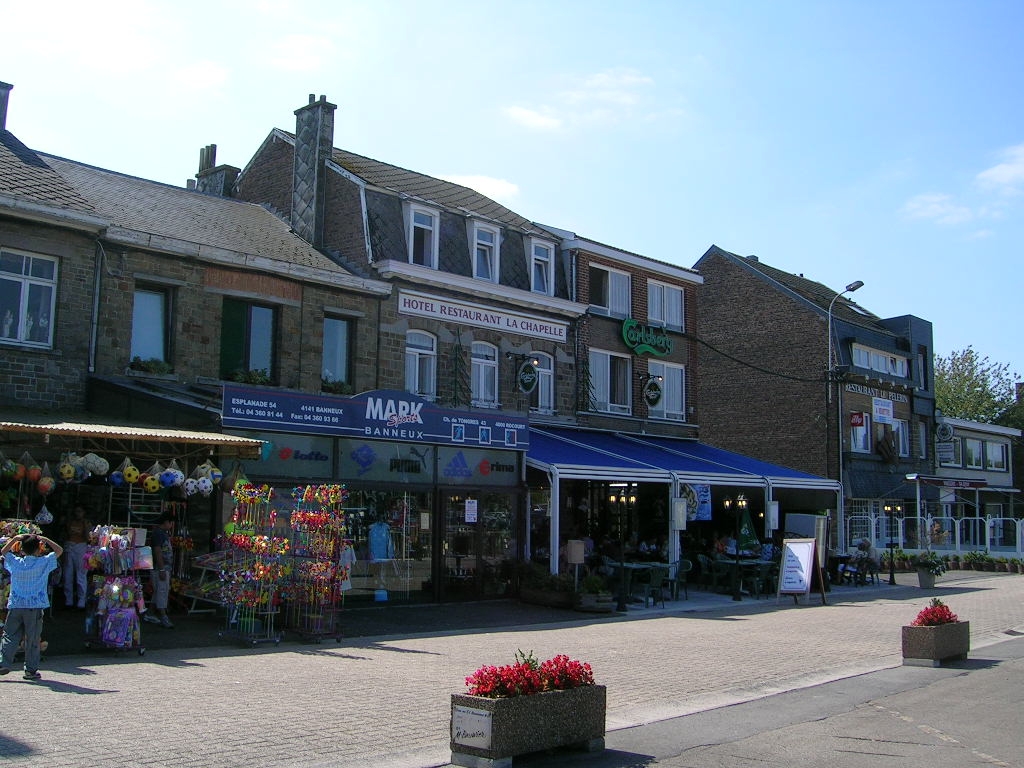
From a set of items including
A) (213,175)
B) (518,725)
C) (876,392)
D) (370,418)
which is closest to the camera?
(518,725)

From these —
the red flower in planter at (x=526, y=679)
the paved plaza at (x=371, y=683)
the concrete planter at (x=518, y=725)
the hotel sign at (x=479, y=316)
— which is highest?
the hotel sign at (x=479, y=316)

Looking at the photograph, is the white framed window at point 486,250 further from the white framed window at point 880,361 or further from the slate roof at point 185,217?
the white framed window at point 880,361

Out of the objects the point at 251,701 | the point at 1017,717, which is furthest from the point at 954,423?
the point at 251,701

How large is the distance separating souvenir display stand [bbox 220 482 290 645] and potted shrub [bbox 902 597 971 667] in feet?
27.2

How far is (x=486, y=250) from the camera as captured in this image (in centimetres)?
2494

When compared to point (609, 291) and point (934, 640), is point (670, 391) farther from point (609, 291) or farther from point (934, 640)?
point (934, 640)

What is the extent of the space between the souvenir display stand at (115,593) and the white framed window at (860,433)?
2974 cm

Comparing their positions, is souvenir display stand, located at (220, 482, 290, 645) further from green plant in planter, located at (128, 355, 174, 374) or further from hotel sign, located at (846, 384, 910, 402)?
hotel sign, located at (846, 384, 910, 402)

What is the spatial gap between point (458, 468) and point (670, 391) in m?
11.1

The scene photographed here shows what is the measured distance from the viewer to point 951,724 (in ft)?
31.0

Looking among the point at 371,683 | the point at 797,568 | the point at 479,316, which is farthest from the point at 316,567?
the point at 797,568

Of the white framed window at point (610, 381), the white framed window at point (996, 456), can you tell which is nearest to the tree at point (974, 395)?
the white framed window at point (996, 456)

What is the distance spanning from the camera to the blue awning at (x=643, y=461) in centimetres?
2152

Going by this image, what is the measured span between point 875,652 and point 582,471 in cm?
771
